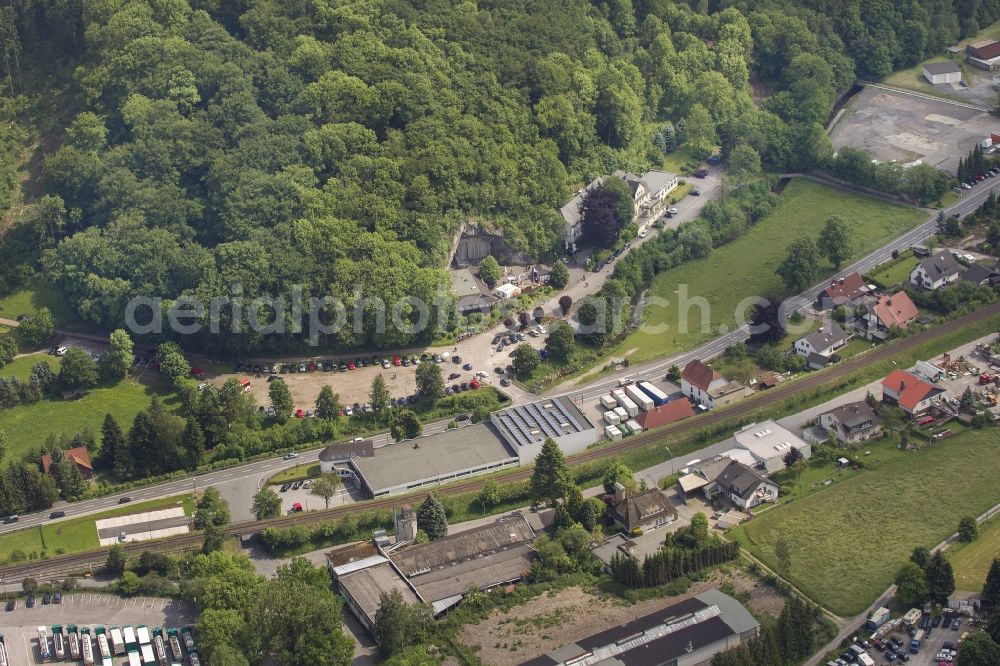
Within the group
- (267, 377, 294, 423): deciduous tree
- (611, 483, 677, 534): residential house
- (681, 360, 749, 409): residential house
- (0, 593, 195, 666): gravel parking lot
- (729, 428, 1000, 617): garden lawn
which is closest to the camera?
(0, 593, 195, 666): gravel parking lot

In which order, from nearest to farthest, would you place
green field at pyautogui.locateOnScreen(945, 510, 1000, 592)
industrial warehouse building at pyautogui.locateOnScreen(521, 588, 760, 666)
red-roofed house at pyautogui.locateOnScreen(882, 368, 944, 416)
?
1. industrial warehouse building at pyautogui.locateOnScreen(521, 588, 760, 666)
2. green field at pyautogui.locateOnScreen(945, 510, 1000, 592)
3. red-roofed house at pyautogui.locateOnScreen(882, 368, 944, 416)

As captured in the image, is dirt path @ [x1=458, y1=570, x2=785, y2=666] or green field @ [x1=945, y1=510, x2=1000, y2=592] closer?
dirt path @ [x1=458, y1=570, x2=785, y2=666]

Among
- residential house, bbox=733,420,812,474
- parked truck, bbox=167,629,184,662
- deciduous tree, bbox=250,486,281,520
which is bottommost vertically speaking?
parked truck, bbox=167,629,184,662

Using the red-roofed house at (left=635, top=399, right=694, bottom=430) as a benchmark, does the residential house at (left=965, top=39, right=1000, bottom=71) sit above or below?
above

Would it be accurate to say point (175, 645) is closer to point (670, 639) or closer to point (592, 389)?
point (670, 639)

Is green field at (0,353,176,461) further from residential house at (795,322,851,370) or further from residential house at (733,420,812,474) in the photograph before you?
residential house at (795,322,851,370)

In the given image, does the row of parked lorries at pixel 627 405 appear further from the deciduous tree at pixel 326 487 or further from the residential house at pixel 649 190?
the residential house at pixel 649 190

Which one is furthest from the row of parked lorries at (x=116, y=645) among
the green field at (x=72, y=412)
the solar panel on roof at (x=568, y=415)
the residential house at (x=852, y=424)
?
the residential house at (x=852, y=424)

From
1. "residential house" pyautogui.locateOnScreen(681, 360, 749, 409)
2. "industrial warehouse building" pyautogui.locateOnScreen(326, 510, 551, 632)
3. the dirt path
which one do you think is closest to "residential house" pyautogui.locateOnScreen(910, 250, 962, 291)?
"residential house" pyautogui.locateOnScreen(681, 360, 749, 409)
